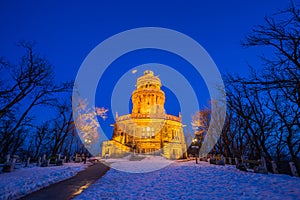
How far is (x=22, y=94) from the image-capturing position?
15164 mm

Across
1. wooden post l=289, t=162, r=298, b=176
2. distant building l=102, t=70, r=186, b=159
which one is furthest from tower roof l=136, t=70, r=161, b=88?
wooden post l=289, t=162, r=298, b=176

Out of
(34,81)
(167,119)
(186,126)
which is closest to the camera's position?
(34,81)

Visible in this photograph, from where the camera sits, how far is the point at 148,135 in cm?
4412

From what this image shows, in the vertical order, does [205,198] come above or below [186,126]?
below

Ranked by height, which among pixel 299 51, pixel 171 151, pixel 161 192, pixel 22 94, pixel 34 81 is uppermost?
pixel 34 81

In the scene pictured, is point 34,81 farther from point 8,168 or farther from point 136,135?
point 136,135

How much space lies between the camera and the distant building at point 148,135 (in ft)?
131

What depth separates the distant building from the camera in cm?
4000

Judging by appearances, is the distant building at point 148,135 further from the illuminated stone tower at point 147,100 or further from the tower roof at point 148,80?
the tower roof at point 148,80

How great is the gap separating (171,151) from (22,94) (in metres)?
32.2

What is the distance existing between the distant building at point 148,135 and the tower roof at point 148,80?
9456 mm

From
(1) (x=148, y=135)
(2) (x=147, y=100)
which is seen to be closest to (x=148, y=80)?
(2) (x=147, y=100)

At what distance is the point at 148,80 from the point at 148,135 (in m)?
26.1

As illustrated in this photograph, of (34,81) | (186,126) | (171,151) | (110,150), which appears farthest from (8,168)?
(186,126)
